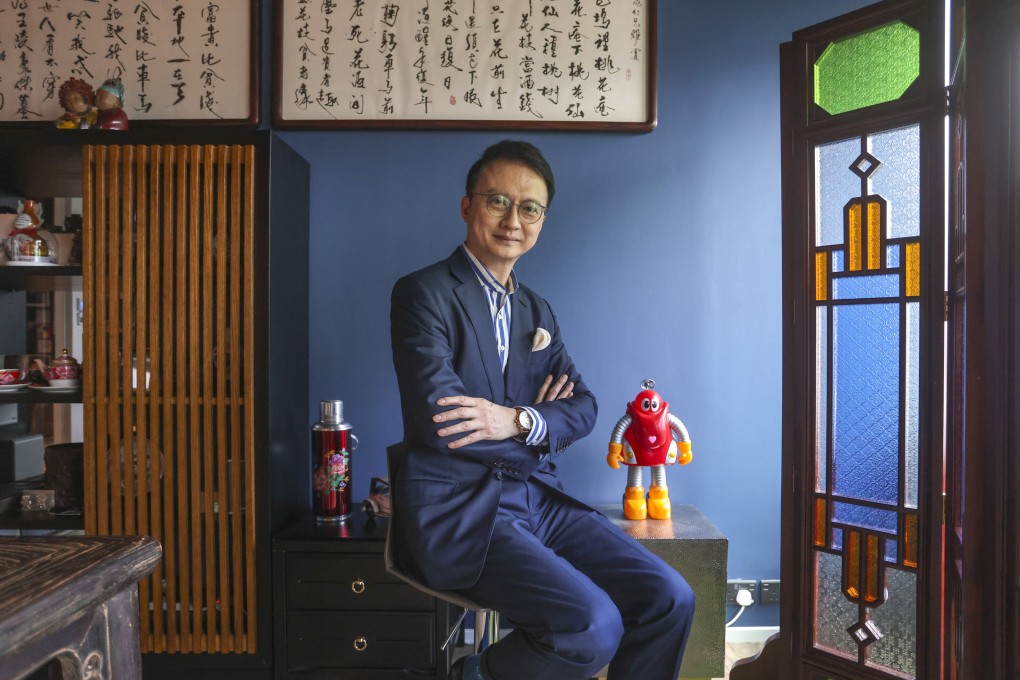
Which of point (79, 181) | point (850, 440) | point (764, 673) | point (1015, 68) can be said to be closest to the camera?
point (1015, 68)

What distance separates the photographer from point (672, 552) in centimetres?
220

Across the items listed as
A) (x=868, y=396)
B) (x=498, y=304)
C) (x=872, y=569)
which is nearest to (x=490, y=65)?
(x=498, y=304)

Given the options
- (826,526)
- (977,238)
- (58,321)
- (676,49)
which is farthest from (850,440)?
(58,321)

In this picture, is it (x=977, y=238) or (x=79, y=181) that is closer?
(x=977, y=238)

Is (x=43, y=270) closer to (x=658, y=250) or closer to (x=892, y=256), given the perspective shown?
(x=658, y=250)

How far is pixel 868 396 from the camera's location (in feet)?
6.00

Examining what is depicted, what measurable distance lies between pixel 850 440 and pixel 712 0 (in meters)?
1.72

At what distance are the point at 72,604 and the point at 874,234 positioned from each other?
5.98 ft

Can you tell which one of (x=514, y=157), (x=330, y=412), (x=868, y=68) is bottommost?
(x=330, y=412)

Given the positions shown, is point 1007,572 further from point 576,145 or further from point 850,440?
point 576,145

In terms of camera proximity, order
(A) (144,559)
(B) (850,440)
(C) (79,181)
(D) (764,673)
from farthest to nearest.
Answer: (C) (79,181), (D) (764,673), (B) (850,440), (A) (144,559)

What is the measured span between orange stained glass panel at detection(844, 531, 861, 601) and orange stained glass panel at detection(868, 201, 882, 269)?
27.4 inches

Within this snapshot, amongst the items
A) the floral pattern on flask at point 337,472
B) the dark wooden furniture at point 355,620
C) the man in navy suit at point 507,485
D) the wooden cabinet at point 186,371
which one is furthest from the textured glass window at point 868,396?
the wooden cabinet at point 186,371

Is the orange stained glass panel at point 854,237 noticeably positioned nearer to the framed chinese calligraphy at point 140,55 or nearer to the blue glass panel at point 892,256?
the blue glass panel at point 892,256
